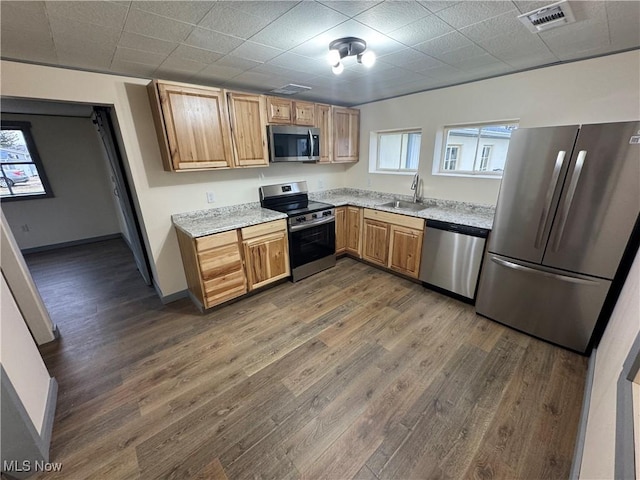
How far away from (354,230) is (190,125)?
2.50 m

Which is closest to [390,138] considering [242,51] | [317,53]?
[317,53]

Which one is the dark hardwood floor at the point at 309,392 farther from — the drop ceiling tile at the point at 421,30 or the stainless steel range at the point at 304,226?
the drop ceiling tile at the point at 421,30

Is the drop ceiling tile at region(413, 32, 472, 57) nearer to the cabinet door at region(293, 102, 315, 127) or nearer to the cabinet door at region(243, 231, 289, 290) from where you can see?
the cabinet door at region(293, 102, 315, 127)

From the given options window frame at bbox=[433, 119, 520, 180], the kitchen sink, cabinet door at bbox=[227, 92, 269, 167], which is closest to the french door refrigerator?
window frame at bbox=[433, 119, 520, 180]

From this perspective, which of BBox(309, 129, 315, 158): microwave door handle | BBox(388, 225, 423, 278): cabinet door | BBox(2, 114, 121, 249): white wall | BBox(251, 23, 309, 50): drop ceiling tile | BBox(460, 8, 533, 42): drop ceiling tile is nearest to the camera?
BBox(460, 8, 533, 42): drop ceiling tile

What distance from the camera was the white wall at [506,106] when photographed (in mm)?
2137

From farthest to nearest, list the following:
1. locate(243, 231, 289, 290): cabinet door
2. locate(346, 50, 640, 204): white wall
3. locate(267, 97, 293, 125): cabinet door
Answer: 1. locate(267, 97, 293, 125): cabinet door
2. locate(243, 231, 289, 290): cabinet door
3. locate(346, 50, 640, 204): white wall

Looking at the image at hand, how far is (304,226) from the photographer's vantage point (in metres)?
3.34

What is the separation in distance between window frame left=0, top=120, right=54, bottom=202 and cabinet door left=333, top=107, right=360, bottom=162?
17.3 ft

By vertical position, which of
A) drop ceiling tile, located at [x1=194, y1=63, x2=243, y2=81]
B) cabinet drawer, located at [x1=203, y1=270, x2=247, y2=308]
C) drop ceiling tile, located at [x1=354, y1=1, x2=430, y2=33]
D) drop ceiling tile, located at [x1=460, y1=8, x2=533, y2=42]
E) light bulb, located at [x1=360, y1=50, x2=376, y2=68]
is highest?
drop ceiling tile, located at [x1=194, y1=63, x2=243, y2=81]

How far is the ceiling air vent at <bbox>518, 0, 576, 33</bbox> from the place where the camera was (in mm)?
1438

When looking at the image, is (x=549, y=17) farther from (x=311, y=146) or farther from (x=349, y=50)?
(x=311, y=146)

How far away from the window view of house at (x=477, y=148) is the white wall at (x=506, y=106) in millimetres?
149

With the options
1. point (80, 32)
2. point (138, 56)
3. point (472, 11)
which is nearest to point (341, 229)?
point (472, 11)
